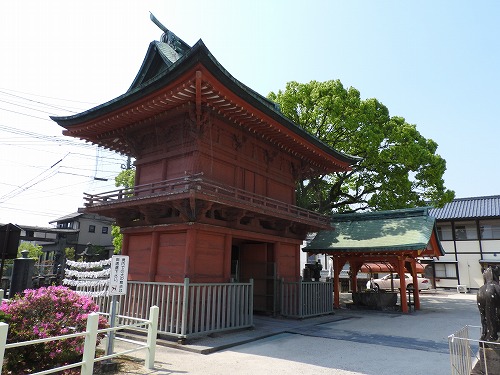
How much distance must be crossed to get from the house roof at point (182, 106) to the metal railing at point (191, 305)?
518 cm

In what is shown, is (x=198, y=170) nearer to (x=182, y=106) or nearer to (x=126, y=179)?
(x=182, y=106)

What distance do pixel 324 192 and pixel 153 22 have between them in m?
15.5

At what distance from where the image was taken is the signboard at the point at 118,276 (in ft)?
23.2

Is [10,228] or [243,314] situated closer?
[10,228]

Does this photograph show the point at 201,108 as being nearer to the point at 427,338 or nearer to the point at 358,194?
the point at 427,338

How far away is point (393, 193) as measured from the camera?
2139 cm

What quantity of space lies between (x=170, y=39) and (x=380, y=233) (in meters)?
13.5

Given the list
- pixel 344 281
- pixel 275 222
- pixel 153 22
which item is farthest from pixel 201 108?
pixel 344 281

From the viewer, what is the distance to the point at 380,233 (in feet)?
57.3

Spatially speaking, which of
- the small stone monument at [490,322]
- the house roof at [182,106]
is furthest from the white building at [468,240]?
the small stone monument at [490,322]

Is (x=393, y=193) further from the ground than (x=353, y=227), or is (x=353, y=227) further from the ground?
(x=393, y=193)

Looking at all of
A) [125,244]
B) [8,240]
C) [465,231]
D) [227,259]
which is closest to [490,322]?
[227,259]

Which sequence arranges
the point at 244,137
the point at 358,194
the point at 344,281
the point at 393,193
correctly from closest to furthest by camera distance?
the point at 244,137, the point at 393,193, the point at 358,194, the point at 344,281

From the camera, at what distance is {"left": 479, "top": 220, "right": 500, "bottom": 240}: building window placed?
3466 cm
